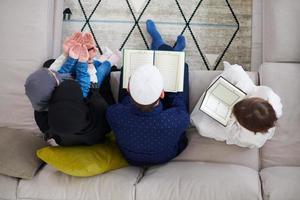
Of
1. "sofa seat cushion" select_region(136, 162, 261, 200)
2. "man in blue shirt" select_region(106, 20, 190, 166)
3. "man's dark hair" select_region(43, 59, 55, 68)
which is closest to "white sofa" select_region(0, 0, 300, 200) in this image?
"sofa seat cushion" select_region(136, 162, 261, 200)

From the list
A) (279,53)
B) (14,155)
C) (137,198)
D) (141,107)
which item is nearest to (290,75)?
(279,53)

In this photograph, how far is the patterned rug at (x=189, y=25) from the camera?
2.08m

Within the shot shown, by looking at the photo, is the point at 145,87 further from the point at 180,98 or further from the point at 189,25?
the point at 189,25

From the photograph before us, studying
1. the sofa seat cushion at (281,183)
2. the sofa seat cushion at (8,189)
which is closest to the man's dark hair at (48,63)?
the sofa seat cushion at (8,189)

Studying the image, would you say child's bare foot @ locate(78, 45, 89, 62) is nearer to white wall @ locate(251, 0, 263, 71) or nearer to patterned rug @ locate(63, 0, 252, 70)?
patterned rug @ locate(63, 0, 252, 70)

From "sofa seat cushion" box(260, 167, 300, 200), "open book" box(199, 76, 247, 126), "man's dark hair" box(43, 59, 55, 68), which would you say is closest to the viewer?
"sofa seat cushion" box(260, 167, 300, 200)

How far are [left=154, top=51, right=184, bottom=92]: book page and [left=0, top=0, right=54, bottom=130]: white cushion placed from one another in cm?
62

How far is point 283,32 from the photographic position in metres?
1.85

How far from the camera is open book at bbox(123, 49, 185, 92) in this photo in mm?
1765

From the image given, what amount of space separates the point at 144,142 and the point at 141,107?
0.17 m

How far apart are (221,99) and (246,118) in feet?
0.83

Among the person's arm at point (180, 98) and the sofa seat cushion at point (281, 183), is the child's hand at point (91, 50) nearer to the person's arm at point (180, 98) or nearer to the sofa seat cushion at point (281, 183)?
the person's arm at point (180, 98)

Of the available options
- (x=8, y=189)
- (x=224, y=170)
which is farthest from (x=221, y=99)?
(x=8, y=189)

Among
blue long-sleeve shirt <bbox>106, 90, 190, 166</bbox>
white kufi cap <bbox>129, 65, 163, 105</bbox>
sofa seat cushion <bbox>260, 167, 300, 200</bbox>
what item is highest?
white kufi cap <bbox>129, 65, 163, 105</bbox>
